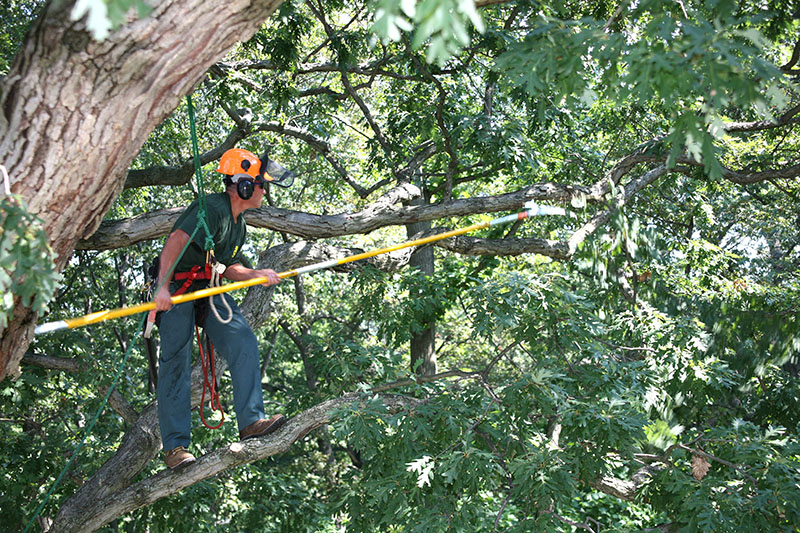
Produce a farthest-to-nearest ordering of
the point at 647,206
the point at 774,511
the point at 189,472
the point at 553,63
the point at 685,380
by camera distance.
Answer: the point at 647,206
the point at 685,380
the point at 189,472
the point at 774,511
the point at 553,63

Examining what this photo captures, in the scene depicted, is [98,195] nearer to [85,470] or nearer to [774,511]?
[774,511]

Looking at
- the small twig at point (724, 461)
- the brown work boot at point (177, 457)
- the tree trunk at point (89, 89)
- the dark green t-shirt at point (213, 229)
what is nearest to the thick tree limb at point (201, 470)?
the brown work boot at point (177, 457)

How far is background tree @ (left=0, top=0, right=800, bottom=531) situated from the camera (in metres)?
2.73

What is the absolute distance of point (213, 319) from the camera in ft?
13.9

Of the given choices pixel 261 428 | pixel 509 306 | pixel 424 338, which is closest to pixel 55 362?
pixel 261 428

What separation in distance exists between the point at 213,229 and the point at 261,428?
4.16ft

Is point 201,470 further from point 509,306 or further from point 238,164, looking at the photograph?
point 509,306

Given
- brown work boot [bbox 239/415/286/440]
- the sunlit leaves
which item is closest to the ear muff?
brown work boot [bbox 239/415/286/440]

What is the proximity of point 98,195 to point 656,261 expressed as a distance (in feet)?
19.1

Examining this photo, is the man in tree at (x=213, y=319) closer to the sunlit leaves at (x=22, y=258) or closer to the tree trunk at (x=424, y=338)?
the sunlit leaves at (x=22, y=258)

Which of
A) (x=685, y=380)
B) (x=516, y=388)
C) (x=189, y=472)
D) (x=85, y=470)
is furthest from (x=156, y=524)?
(x=685, y=380)

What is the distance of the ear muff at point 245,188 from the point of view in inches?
160

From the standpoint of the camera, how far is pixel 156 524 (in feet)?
19.7

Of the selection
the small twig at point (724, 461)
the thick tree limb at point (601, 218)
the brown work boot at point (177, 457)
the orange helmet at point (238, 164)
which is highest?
the orange helmet at point (238, 164)
